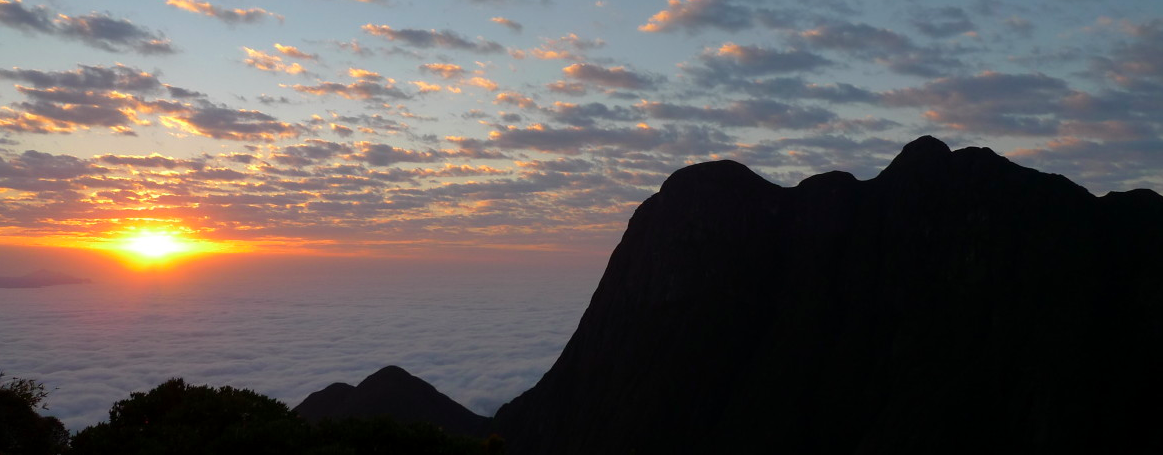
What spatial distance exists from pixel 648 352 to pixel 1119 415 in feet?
Answer: 194

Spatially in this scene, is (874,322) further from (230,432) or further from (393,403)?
(393,403)

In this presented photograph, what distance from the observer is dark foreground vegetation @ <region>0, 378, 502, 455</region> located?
31828mm

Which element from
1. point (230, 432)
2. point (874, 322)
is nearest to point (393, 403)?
point (874, 322)

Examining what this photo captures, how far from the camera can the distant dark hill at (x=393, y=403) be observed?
463 ft

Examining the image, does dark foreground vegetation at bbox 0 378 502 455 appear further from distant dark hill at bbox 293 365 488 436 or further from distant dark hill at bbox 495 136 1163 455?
distant dark hill at bbox 293 365 488 436

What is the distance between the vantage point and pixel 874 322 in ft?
327

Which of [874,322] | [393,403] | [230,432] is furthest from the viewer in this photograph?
[393,403]

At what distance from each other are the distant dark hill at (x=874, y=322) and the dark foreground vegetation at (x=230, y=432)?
6547 cm

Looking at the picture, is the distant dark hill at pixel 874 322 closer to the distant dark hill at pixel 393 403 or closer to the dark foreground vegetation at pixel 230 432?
the distant dark hill at pixel 393 403

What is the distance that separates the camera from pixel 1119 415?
2933 inches

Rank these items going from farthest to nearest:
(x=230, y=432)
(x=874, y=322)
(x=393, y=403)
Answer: (x=393, y=403)
(x=874, y=322)
(x=230, y=432)

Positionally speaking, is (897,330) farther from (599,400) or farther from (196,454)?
(196,454)

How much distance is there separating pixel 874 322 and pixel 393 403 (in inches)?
3631

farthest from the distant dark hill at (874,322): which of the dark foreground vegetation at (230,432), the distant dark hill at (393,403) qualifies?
the dark foreground vegetation at (230,432)
